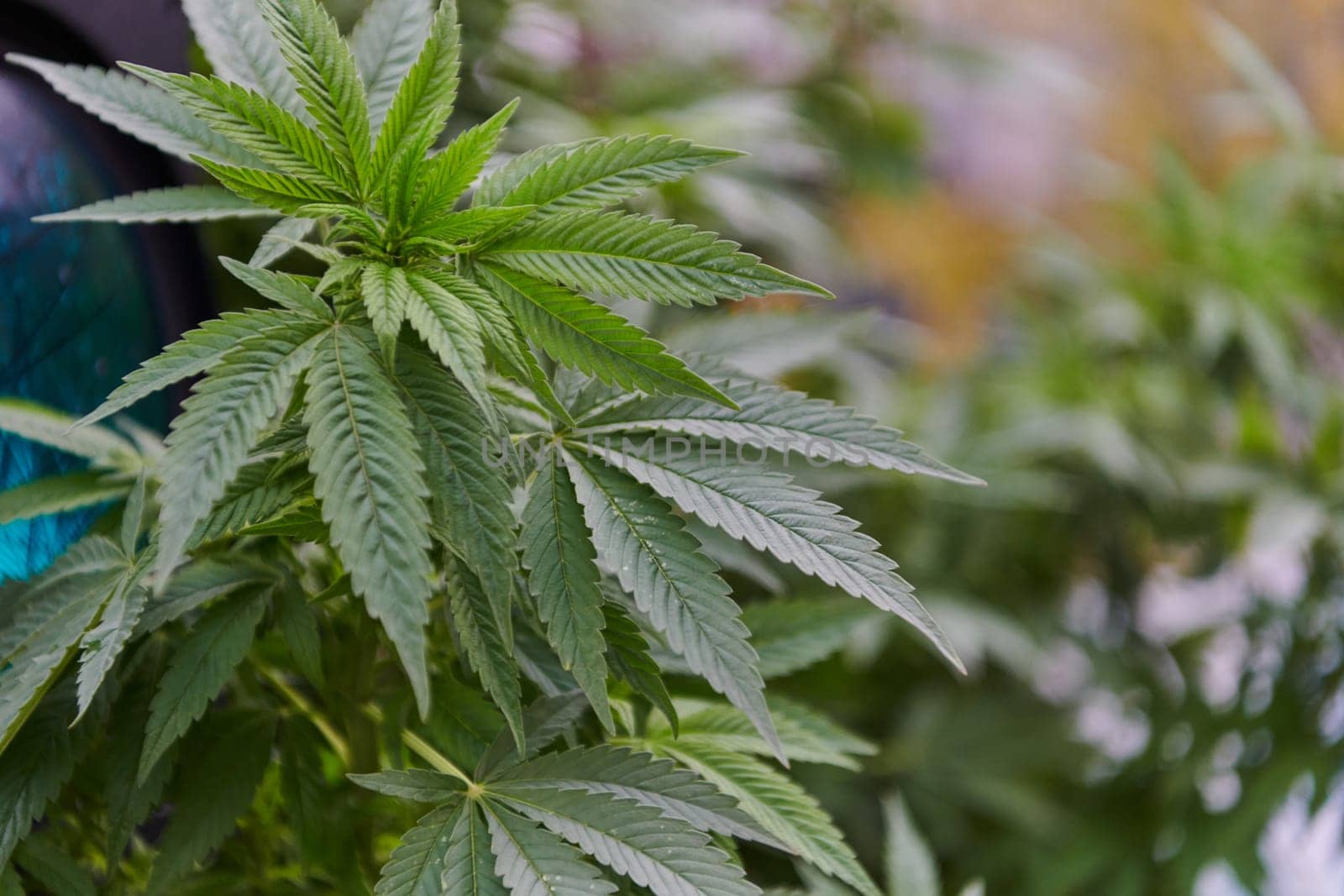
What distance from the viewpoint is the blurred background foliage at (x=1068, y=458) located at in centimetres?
100

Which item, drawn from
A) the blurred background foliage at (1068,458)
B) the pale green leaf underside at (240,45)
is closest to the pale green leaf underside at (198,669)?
the pale green leaf underside at (240,45)

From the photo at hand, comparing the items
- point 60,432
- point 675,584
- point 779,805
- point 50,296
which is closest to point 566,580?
point 675,584

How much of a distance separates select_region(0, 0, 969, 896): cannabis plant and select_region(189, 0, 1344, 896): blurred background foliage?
0.48 m

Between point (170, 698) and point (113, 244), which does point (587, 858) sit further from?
point (113, 244)

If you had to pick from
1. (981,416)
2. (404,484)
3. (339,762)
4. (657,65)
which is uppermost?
(404,484)

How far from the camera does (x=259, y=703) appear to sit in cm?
46

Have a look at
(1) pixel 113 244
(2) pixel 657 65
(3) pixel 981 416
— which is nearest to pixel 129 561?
(1) pixel 113 244

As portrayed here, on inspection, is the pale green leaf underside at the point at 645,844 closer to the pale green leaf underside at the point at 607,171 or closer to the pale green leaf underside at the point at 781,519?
the pale green leaf underside at the point at 781,519

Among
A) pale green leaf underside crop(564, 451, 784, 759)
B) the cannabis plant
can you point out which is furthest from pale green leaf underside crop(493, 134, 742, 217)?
pale green leaf underside crop(564, 451, 784, 759)

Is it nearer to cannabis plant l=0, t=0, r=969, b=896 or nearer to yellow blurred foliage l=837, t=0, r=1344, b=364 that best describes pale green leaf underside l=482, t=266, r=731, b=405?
cannabis plant l=0, t=0, r=969, b=896

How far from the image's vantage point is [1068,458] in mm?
1159

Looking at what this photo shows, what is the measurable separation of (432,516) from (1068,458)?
965 millimetres

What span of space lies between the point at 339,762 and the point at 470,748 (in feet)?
0.46

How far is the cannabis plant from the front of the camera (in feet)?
1.09
